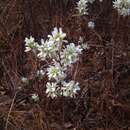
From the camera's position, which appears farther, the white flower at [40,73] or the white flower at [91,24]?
the white flower at [91,24]

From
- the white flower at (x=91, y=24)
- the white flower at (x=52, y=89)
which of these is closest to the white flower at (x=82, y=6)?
the white flower at (x=91, y=24)

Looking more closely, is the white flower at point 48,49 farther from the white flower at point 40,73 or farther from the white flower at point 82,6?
the white flower at point 82,6

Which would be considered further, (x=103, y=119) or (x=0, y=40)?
(x=0, y=40)

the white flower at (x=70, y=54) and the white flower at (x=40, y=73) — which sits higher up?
the white flower at (x=40, y=73)

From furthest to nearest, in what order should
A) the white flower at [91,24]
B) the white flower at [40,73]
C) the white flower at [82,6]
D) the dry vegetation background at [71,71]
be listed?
the white flower at [91,24]
the white flower at [82,6]
the white flower at [40,73]
the dry vegetation background at [71,71]

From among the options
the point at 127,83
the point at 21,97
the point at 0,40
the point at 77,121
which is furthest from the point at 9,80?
the point at 127,83

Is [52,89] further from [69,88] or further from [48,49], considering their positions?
[48,49]

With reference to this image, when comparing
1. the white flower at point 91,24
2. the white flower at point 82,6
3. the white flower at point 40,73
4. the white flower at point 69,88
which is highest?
the white flower at point 82,6

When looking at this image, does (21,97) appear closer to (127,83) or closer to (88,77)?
(88,77)

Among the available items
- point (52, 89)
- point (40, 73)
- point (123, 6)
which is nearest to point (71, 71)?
point (40, 73)
